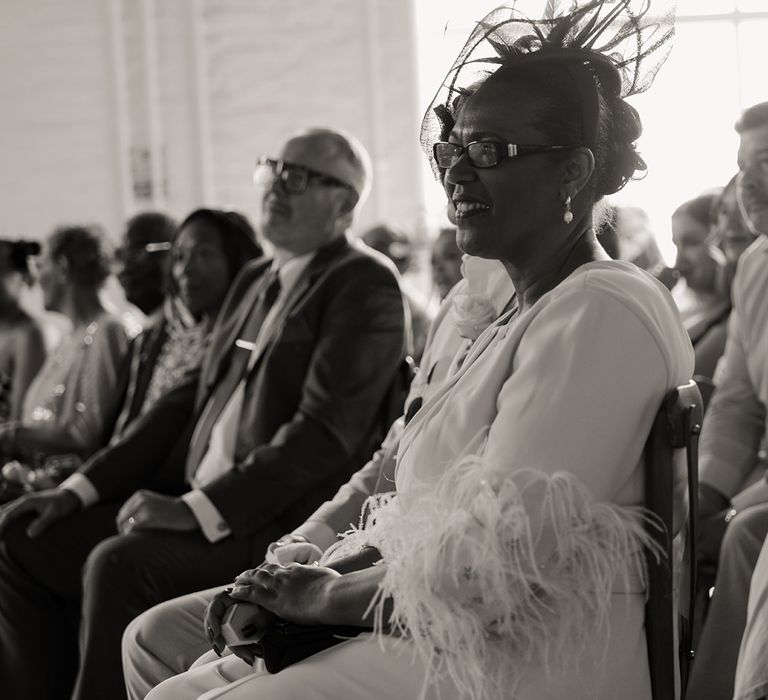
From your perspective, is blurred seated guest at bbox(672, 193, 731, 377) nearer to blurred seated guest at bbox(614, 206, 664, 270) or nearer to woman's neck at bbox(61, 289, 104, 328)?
blurred seated guest at bbox(614, 206, 664, 270)

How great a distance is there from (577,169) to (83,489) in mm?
2227

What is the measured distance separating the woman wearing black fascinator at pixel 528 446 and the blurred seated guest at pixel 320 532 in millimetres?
334

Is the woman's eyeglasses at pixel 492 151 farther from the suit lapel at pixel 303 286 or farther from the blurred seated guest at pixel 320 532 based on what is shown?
the suit lapel at pixel 303 286

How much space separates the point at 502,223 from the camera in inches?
76.2

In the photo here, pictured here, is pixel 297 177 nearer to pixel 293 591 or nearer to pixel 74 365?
pixel 74 365

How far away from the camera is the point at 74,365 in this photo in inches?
185

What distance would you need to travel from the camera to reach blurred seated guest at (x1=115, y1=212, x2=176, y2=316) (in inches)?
184

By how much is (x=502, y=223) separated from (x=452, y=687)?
28.2 inches

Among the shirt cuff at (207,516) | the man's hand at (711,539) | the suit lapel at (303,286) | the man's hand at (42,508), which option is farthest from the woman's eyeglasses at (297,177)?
the man's hand at (711,539)

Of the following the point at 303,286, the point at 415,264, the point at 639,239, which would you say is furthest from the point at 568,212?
the point at 415,264

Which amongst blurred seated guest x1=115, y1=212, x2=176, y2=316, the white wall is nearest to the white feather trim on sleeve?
blurred seated guest x1=115, y1=212, x2=176, y2=316

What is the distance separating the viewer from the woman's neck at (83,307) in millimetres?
4844

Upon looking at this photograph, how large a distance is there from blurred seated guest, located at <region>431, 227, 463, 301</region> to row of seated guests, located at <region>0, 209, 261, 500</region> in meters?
0.62

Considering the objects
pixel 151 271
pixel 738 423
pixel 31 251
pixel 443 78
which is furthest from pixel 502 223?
pixel 31 251
